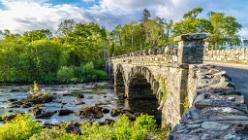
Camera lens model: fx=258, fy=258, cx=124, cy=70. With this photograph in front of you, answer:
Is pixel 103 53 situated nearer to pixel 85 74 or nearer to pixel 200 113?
pixel 85 74

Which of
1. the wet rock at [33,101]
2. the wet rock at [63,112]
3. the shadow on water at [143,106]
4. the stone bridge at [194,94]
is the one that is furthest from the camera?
the wet rock at [33,101]

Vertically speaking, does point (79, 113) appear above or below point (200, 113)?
below

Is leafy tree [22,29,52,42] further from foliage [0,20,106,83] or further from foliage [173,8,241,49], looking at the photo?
foliage [173,8,241,49]

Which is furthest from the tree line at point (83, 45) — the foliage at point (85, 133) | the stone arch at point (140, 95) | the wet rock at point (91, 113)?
the foliage at point (85, 133)

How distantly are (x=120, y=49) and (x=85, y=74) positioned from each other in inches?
1108

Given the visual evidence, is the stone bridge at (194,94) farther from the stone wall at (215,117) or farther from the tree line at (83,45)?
the tree line at (83,45)

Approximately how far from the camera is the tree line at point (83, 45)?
1622 inches

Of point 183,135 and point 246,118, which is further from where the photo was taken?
point 246,118

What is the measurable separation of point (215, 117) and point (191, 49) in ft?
20.0

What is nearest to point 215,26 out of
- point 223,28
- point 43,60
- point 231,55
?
point 223,28

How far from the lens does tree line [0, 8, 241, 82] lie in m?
41.2

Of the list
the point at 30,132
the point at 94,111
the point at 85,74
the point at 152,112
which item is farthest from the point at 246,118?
the point at 85,74

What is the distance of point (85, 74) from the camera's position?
5272 cm

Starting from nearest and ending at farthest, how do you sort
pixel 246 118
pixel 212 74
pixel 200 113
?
1. pixel 246 118
2. pixel 200 113
3. pixel 212 74
